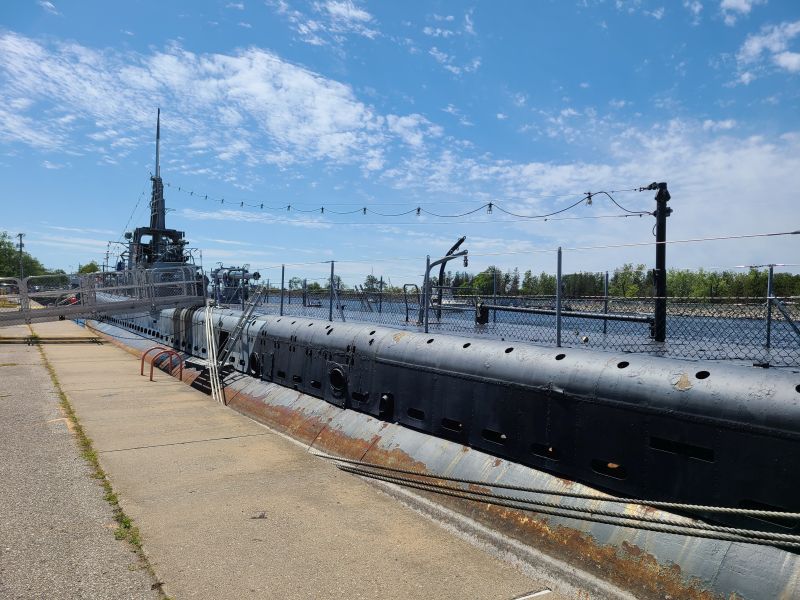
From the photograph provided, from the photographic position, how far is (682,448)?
4934 millimetres

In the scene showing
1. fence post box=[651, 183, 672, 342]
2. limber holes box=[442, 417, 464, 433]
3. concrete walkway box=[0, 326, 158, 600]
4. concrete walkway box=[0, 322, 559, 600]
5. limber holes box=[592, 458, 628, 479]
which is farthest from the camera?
fence post box=[651, 183, 672, 342]

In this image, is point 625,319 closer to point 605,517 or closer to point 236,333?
point 605,517

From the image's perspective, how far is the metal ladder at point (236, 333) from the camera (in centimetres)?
1378

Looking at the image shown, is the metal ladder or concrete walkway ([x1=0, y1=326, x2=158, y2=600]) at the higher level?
the metal ladder

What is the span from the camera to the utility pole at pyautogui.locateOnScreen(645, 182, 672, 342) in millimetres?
7801

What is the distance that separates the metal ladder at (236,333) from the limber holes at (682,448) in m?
10.1

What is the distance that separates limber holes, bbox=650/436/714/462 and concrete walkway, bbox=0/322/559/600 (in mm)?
1536

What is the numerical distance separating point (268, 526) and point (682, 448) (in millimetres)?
3895

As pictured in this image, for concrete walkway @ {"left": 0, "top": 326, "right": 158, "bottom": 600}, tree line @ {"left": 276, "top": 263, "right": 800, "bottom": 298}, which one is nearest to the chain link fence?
tree line @ {"left": 276, "top": 263, "right": 800, "bottom": 298}

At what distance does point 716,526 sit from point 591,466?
4.20 feet

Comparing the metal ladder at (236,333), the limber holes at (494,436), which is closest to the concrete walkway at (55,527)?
the limber holes at (494,436)

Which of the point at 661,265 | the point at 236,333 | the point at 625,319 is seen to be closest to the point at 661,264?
the point at 661,265

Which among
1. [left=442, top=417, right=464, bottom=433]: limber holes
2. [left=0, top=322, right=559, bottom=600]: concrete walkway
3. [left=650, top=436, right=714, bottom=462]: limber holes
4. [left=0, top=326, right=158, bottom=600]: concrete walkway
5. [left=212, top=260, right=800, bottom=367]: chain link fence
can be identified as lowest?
[left=0, top=322, right=559, bottom=600]: concrete walkway

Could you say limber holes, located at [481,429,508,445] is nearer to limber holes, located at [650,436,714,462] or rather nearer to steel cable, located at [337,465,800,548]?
steel cable, located at [337,465,800,548]
